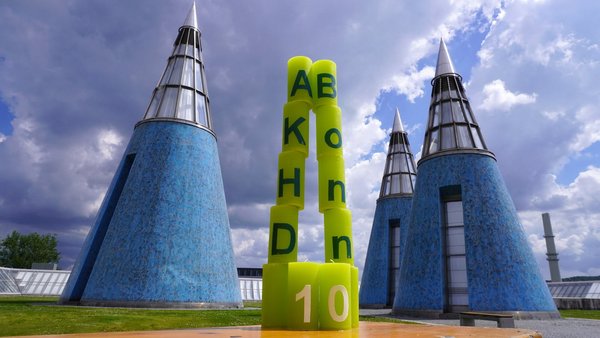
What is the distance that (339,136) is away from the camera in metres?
11.1

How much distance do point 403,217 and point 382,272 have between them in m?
5.94

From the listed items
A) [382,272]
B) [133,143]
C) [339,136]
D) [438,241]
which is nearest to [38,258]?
[133,143]

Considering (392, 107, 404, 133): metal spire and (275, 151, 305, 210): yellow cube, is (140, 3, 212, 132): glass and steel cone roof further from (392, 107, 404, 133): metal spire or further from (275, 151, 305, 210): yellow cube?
(392, 107, 404, 133): metal spire

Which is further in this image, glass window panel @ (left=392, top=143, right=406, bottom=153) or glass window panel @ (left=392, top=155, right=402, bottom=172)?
glass window panel @ (left=392, top=143, right=406, bottom=153)

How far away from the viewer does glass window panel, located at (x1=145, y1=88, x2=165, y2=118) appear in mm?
28309

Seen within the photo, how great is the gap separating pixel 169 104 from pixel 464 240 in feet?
72.9

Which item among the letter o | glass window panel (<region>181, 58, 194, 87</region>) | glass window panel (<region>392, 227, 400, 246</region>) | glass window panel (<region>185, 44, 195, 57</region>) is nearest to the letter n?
the letter o

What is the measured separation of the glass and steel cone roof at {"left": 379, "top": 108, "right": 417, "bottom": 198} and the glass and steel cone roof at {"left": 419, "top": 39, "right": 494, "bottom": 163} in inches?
514

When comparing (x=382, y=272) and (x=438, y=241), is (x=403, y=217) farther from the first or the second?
(x=438, y=241)

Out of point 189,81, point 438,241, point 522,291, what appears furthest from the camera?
point 189,81

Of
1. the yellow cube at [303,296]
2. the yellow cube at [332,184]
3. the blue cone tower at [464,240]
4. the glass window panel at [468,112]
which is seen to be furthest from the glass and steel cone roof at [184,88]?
the yellow cube at [303,296]

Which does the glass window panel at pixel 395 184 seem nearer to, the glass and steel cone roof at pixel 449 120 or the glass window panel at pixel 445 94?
the glass and steel cone roof at pixel 449 120

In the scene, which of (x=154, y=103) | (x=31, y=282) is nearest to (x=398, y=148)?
(x=154, y=103)

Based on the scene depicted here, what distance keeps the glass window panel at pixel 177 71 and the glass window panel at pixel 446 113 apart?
20.0m
